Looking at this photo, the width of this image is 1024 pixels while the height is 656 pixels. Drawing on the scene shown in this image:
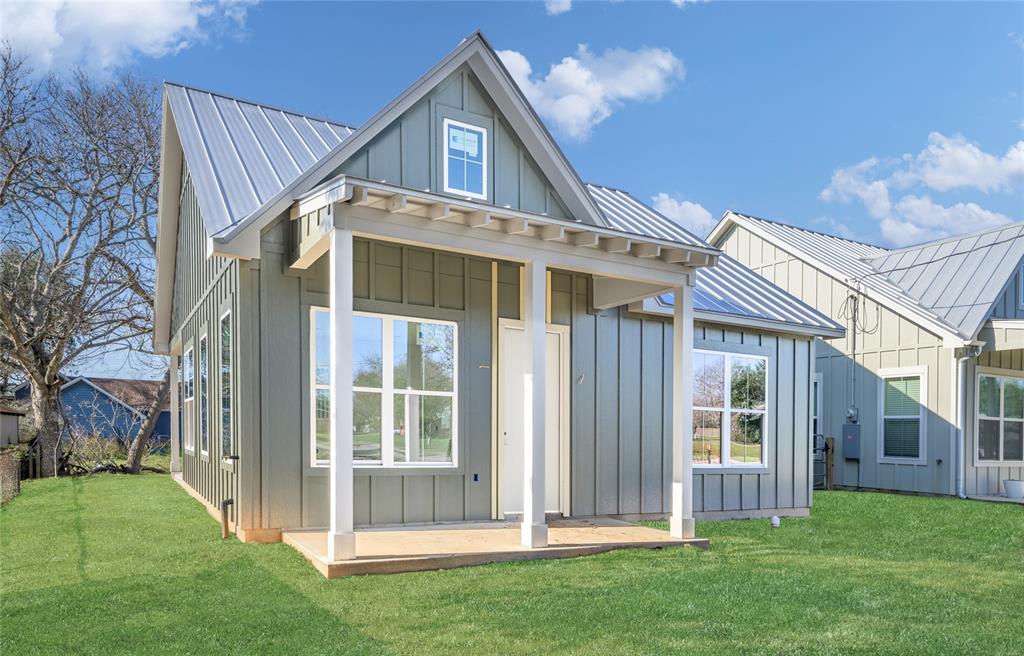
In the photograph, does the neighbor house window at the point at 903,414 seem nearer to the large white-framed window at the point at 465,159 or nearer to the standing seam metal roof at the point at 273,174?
the standing seam metal roof at the point at 273,174

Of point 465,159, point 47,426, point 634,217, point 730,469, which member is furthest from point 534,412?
point 47,426

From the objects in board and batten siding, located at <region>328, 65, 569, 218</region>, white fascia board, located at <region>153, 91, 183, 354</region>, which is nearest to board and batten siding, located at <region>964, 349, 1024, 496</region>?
board and batten siding, located at <region>328, 65, 569, 218</region>

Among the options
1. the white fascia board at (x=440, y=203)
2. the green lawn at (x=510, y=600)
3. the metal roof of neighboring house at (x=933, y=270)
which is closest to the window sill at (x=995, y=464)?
the metal roof of neighboring house at (x=933, y=270)

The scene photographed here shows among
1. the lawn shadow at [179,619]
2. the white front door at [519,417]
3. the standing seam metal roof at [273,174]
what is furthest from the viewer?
the white front door at [519,417]

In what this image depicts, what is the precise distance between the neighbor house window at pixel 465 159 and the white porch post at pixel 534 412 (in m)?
1.76

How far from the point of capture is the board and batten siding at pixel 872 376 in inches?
581

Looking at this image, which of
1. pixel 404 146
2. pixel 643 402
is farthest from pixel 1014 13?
pixel 404 146

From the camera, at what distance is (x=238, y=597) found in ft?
18.3

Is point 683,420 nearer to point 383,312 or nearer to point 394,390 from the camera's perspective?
point 394,390

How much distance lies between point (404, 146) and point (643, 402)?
454 centimetres

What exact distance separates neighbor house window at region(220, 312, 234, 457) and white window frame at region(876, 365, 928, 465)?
12773 millimetres

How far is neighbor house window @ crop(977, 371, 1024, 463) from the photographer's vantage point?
1530cm

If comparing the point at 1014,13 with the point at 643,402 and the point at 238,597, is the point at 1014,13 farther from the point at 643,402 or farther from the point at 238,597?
the point at 238,597

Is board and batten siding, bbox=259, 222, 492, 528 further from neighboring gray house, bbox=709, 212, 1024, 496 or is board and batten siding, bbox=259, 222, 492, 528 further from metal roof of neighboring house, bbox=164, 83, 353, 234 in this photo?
neighboring gray house, bbox=709, 212, 1024, 496
